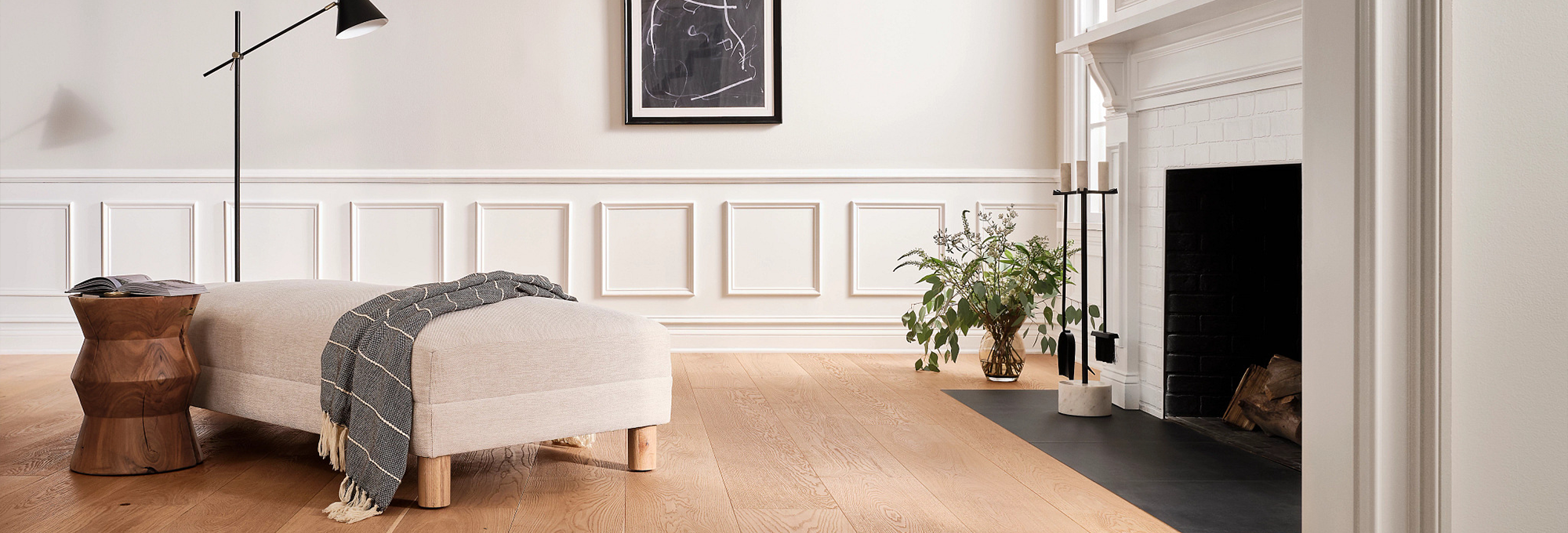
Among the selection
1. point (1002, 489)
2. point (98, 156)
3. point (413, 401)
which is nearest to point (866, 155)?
point (1002, 489)

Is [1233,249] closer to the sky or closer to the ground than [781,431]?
closer to the sky

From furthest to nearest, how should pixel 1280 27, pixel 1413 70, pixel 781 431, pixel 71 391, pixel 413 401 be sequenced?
pixel 71 391 → pixel 781 431 → pixel 1280 27 → pixel 413 401 → pixel 1413 70

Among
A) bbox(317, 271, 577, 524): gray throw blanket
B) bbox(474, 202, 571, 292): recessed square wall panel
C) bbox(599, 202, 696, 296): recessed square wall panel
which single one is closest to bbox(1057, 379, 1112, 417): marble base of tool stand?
bbox(317, 271, 577, 524): gray throw blanket

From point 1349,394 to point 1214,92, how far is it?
1.70 metres

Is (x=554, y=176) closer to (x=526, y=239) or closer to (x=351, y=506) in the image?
(x=526, y=239)

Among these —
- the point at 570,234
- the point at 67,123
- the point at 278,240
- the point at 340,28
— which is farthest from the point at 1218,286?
the point at 67,123

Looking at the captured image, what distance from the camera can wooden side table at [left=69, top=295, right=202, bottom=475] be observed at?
213cm

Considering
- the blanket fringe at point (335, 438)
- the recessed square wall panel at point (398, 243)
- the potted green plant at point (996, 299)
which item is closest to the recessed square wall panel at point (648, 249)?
the recessed square wall panel at point (398, 243)

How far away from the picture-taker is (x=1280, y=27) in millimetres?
2445

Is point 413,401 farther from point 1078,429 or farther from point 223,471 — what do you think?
point 1078,429

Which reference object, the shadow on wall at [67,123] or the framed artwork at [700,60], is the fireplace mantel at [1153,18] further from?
the shadow on wall at [67,123]

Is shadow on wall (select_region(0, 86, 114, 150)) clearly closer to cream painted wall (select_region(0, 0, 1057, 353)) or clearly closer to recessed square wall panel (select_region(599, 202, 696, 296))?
cream painted wall (select_region(0, 0, 1057, 353))

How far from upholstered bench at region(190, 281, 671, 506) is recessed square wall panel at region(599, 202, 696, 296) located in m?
2.00

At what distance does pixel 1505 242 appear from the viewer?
127 centimetres
